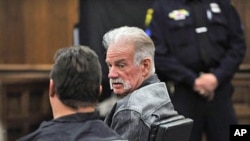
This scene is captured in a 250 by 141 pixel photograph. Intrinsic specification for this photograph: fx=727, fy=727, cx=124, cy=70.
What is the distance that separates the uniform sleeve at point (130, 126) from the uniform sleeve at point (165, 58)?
2021mm

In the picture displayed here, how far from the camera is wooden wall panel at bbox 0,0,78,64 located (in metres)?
6.88

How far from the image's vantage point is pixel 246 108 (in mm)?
6781

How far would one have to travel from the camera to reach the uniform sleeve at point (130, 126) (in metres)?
3.31

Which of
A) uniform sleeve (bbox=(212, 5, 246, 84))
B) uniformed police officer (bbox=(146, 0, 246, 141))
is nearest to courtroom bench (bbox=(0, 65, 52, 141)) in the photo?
uniformed police officer (bbox=(146, 0, 246, 141))

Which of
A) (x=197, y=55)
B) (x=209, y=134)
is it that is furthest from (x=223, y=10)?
(x=209, y=134)

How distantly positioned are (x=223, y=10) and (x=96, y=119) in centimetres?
282

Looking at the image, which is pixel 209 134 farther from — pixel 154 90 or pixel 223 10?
pixel 154 90

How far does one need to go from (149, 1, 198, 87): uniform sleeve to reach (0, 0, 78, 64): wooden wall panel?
1.55m

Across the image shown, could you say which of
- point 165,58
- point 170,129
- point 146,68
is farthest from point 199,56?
point 170,129

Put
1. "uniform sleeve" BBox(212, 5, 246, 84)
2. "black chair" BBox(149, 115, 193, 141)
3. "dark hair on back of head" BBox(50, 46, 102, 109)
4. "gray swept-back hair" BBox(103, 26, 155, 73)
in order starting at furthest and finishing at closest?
"uniform sleeve" BBox(212, 5, 246, 84) < "gray swept-back hair" BBox(103, 26, 155, 73) < "black chair" BBox(149, 115, 193, 141) < "dark hair on back of head" BBox(50, 46, 102, 109)

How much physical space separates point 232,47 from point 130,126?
2366 mm


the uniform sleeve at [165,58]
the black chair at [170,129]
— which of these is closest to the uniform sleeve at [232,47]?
the uniform sleeve at [165,58]

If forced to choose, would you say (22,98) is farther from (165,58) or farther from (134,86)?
(134,86)

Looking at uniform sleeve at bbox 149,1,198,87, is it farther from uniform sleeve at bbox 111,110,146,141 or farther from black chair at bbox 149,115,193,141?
uniform sleeve at bbox 111,110,146,141
